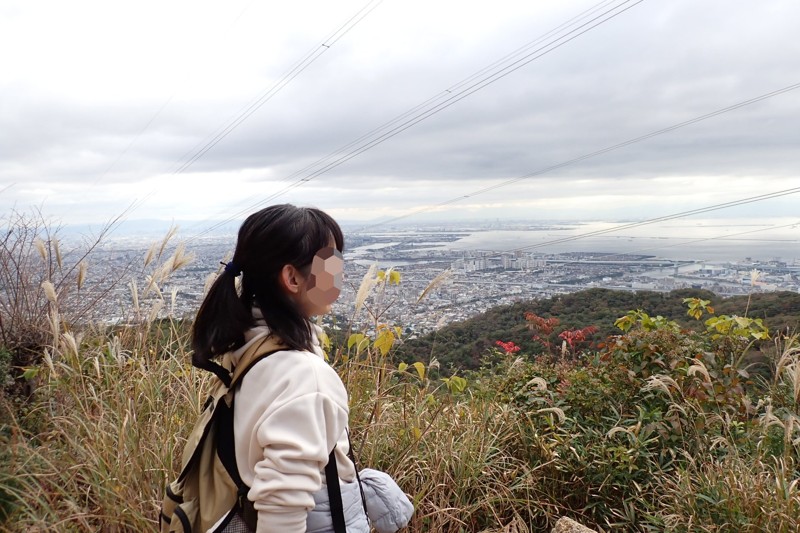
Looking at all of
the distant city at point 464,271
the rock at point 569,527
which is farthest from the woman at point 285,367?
the rock at point 569,527

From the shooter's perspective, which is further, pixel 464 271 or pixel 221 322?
pixel 464 271

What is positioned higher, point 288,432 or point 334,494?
point 288,432

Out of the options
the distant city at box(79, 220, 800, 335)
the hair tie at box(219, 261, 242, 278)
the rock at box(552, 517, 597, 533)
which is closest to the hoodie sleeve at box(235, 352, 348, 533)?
the hair tie at box(219, 261, 242, 278)

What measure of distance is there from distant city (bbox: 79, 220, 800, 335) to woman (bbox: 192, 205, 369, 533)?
0.57 meters

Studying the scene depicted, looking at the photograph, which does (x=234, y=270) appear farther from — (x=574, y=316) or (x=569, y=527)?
(x=574, y=316)

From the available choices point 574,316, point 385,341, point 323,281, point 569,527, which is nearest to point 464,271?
point 574,316

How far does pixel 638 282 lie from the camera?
8078 millimetres

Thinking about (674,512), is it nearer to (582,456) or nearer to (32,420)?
(582,456)

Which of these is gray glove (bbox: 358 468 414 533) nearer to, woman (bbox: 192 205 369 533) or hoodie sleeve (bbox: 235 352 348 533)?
woman (bbox: 192 205 369 533)

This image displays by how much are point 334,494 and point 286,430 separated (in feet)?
0.91

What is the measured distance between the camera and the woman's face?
4.42 ft

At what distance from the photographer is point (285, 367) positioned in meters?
1.22

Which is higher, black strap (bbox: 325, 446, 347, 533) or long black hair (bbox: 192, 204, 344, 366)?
long black hair (bbox: 192, 204, 344, 366)

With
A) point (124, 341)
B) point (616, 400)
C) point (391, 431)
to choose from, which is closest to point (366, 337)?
point (391, 431)
